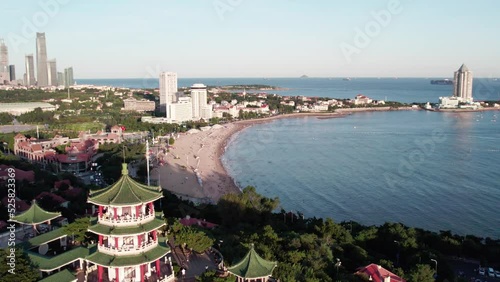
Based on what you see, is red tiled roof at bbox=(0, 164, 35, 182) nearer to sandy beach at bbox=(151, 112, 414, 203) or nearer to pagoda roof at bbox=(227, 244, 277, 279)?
sandy beach at bbox=(151, 112, 414, 203)

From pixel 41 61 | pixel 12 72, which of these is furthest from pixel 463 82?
pixel 12 72

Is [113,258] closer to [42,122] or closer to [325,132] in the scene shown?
[325,132]

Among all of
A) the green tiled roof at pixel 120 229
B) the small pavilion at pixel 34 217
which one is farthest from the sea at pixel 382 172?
the green tiled roof at pixel 120 229

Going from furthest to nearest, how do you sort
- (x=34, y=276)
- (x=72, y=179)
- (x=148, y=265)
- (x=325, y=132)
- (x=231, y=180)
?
(x=325, y=132) < (x=231, y=180) < (x=72, y=179) < (x=148, y=265) < (x=34, y=276)

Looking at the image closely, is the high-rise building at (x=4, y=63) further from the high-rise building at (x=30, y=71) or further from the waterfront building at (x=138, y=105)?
the waterfront building at (x=138, y=105)

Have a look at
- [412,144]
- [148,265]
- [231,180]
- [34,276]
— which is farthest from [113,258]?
[412,144]

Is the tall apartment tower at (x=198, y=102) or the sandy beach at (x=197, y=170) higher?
the tall apartment tower at (x=198, y=102)
